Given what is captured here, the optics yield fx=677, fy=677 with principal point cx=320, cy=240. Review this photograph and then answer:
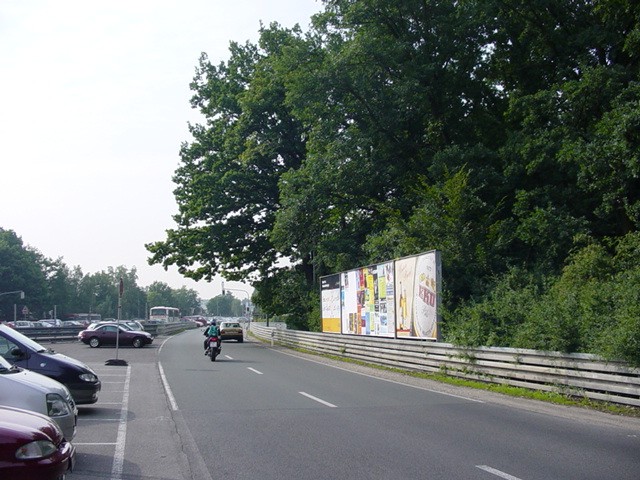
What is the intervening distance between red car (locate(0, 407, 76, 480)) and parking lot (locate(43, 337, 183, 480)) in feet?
5.29

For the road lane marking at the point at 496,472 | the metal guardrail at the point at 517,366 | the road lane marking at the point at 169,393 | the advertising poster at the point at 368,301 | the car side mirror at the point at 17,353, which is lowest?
the road lane marking at the point at 169,393

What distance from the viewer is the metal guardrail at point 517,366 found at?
12.7 metres

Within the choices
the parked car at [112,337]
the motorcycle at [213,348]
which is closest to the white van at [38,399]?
the motorcycle at [213,348]

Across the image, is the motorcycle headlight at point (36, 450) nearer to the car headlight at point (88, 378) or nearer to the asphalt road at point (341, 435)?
the asphalt road at point (341, 435)

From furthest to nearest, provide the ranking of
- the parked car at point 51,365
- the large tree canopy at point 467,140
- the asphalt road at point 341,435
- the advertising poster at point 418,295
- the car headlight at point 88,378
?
the large tree canopy at point 467,140 < the advertising poster at point 418,295 < the car headlight at point 88,378 < the parked car at point 51,365 < the asphalt road at point 341,435

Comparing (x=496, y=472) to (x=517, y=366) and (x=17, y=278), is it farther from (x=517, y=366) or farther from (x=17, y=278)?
(x=17, y=278)

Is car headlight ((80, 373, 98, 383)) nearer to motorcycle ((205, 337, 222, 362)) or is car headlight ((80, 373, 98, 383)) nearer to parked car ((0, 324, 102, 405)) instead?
parked car ((0, 324, 102, 405))

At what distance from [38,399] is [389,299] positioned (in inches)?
696

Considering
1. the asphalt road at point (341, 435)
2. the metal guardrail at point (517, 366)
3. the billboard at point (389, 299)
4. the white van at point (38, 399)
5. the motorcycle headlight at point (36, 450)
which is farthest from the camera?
the billboard at point (389, 299)

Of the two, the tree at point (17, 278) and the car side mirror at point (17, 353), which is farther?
the tree at point (17, 278)

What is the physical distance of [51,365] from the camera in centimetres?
1196

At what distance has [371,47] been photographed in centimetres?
3020

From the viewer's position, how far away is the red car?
5.45 meters

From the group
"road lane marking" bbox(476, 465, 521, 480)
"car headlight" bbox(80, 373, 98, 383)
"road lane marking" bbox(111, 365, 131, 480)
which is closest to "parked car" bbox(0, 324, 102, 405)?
"car headlight" bbox(80, 373, 98, 383)
